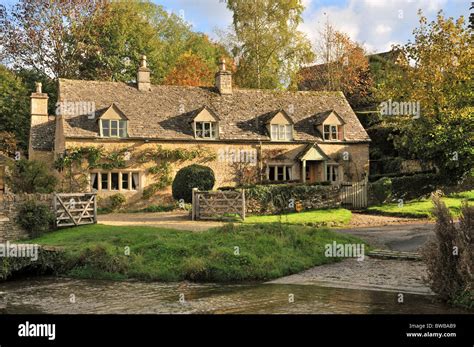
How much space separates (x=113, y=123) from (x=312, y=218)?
14763mm

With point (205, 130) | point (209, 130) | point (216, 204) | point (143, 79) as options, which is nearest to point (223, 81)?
point (209, 130)

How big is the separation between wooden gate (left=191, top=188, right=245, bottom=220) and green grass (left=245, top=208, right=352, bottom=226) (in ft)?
2.71

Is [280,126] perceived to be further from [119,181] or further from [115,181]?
[115,181]

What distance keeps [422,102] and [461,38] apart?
4.26 m

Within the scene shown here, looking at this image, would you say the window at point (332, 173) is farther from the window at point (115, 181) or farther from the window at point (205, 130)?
the window at point (115, 181)

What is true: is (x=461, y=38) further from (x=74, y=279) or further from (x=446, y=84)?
(x=74, y=279)

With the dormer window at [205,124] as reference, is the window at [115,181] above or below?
below

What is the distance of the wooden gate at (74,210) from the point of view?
22.0 m

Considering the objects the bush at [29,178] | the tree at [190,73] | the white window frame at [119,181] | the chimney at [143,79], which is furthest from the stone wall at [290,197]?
the tree at [190,73]

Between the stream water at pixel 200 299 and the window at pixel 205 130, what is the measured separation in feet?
66.7

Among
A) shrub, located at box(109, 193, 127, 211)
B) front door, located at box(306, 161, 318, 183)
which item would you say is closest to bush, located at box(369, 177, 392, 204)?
front door, located at box(306, 161, 318, 183)

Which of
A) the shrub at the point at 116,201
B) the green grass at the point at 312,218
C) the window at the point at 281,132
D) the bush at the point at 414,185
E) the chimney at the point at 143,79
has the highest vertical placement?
the chimney at the point at 143,79

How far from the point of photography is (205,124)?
3406 centimetres

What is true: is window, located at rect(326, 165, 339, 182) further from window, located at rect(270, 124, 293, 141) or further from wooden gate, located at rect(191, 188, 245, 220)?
wooden gate, located at rect(191, 188, 245, 220)
